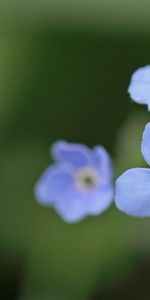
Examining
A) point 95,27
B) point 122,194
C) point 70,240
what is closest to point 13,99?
point 95,27

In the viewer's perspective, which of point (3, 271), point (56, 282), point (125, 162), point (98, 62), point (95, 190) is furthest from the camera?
point (98, 62)

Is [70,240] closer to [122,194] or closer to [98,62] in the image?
[98,62]

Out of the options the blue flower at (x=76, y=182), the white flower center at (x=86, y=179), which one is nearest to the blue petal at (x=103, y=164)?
→ the blue flower at (x=76, y=182)

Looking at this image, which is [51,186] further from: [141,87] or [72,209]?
[141,87]

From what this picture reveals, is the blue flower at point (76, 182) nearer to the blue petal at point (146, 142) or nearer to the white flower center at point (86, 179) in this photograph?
the white flower center at point (86, 179)

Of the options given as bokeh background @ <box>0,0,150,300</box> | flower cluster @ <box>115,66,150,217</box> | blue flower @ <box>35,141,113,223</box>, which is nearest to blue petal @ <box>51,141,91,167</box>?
blue flower @ <box>35,141,113,223</box>

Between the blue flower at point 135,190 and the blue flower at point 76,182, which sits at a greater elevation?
the blue flower at point 135,190

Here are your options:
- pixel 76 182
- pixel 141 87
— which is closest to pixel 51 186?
pixel 76 182
